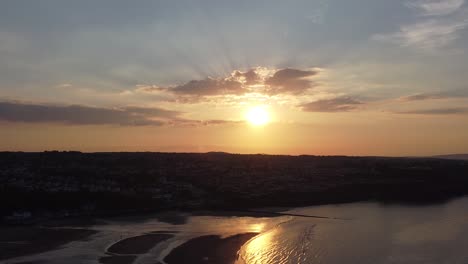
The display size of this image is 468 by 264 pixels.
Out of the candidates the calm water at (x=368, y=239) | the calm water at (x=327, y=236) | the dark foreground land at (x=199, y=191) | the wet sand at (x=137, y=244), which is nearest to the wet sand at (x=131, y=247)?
the wet sand at (x=137, y=244)

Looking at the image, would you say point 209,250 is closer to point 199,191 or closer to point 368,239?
point 368,239

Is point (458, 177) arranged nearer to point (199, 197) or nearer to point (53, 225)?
point (199, 197)

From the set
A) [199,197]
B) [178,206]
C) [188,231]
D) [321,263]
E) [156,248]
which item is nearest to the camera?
[321,263]

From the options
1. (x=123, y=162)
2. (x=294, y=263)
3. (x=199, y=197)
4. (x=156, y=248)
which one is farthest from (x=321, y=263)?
(x=123, y=162)

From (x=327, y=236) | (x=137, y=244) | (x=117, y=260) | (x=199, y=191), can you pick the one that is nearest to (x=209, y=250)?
(x=137, y=244)

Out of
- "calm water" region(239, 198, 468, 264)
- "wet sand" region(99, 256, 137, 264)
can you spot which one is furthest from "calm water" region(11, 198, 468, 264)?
"wet sand" region(99, 256, 137, 264)

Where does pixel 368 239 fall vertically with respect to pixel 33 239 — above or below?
below

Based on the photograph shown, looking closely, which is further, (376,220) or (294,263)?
(376,220)

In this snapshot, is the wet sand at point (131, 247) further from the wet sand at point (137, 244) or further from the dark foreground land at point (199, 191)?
the dark foreground land at point (199, 191)
